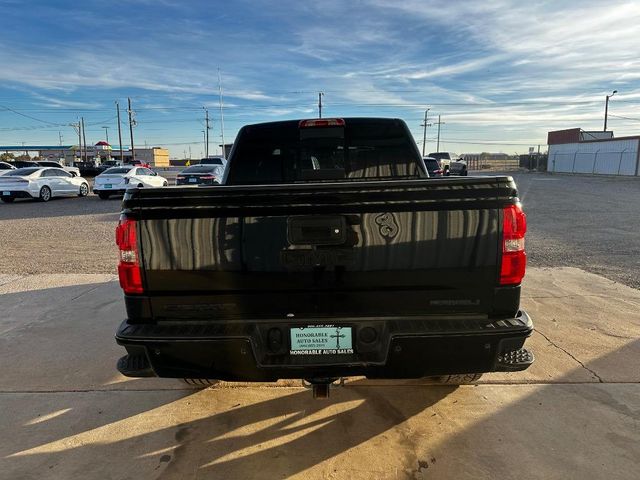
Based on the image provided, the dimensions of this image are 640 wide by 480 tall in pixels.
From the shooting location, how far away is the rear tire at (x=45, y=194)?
2011 cm

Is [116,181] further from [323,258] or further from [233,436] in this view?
[323,258]

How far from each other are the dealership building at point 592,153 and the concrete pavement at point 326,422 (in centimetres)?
4351

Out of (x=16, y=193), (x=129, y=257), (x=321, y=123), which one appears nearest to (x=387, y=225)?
(x=129, y=257)

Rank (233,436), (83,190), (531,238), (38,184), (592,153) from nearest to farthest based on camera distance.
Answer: (233,436), (531,238), (38,184), (83,190), (592,153)

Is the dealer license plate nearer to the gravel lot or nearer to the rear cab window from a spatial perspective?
the rear cab window

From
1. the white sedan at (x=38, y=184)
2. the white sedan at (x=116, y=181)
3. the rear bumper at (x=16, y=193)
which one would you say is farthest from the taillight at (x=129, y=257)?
the rear bumper at (x=16, y=193)

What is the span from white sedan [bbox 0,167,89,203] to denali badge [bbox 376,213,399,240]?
69.0ft

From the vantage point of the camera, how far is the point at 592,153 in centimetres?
4606

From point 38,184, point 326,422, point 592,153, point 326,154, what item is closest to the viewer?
point 326,422

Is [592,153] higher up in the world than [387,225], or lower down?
higher up

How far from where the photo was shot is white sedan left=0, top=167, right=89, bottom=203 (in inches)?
748

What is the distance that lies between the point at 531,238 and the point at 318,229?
8.99 metres

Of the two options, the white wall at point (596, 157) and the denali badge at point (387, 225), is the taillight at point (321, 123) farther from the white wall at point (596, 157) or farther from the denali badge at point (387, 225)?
the white wall at point (596, 157)

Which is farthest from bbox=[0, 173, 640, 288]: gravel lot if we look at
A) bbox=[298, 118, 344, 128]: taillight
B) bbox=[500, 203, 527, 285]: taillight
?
bbox=[500, 203, 527, 285]: taillight
